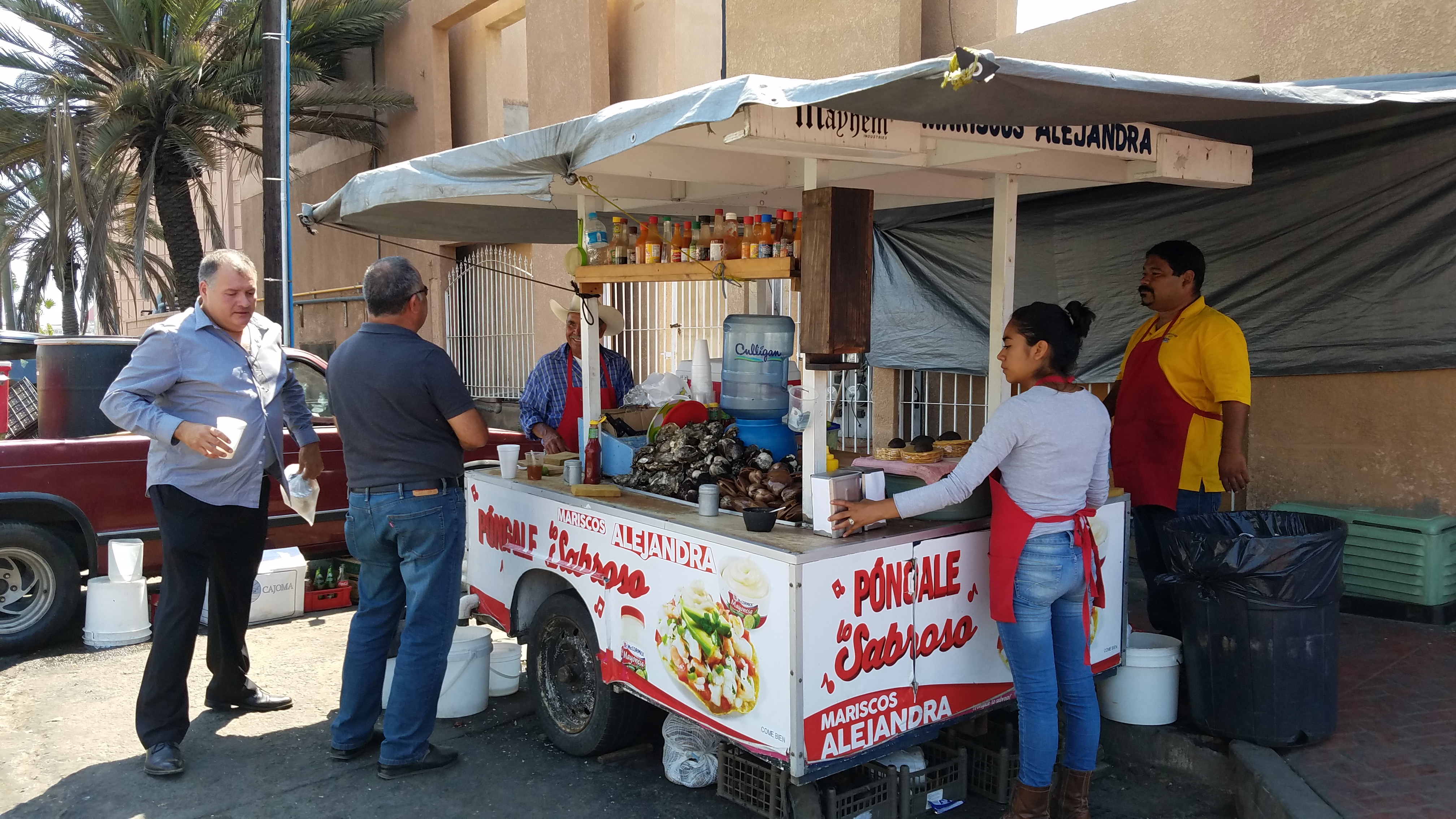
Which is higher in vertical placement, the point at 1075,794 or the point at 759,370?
the point at 759,370

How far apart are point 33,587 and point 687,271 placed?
4.48m

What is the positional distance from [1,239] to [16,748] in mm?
12718

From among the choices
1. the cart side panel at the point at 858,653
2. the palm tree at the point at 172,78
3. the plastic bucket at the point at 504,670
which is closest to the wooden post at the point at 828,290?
the cart side panel at the point at 858,653

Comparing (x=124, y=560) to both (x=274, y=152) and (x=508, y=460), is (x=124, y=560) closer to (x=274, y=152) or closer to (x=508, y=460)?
(x=508, y=460)

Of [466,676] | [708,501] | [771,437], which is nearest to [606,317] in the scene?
[771,437]

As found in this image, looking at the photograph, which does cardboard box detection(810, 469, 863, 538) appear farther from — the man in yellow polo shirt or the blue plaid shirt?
the blue plaid shirt

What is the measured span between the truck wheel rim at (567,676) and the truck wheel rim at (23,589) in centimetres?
344

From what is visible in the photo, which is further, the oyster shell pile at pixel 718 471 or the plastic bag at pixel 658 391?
the plastic bag at pixel 658 391

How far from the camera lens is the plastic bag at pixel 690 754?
12.4 feet

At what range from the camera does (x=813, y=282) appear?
346cm

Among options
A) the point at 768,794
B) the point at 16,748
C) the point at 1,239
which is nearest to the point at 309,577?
the point at 16,748

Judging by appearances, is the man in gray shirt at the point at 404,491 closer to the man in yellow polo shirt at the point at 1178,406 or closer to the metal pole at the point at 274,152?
the man in yellow polo shirt at the point at 1178,406

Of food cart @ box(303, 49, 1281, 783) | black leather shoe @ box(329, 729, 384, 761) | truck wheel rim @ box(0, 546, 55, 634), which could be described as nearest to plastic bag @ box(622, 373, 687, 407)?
food cart @ box(303, 49, 1281, 783)

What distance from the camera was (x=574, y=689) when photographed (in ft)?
13.9
